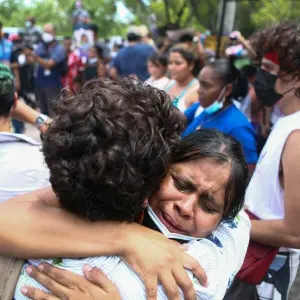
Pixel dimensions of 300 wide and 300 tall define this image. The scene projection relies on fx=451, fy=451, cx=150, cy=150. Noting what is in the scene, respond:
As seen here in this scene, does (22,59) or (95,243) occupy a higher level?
(95,243)

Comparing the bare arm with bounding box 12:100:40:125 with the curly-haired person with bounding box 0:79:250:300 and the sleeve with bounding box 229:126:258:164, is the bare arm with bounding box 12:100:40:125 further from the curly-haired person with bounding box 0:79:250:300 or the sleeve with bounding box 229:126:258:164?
the curly-haired person with bounding box 0:79:250:300

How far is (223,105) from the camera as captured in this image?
11.4 ft

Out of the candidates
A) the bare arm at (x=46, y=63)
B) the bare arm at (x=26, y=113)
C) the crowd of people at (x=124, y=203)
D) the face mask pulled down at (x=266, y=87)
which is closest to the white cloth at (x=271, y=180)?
the crowd of people at (x=124, y=203)

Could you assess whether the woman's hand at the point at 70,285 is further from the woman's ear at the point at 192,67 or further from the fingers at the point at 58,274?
the woman's ear at the point at 192,67

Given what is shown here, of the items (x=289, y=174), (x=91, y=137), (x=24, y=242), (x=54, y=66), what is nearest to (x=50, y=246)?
(x=24, y=242)

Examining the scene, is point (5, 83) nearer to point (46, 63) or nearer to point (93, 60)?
point (46, 63)

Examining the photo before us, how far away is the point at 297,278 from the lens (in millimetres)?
2584

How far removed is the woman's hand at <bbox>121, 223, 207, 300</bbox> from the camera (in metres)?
1.12

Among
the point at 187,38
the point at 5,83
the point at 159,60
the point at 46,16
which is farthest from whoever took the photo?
the point at 46,16

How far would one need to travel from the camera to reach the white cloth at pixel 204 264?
3.64 feet

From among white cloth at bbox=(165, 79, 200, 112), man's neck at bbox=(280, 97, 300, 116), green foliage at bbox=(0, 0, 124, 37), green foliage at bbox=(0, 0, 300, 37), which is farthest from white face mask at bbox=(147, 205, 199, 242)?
green foliage at bbox=(0, 0, 124, 37)

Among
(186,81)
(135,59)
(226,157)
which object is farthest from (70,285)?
(135,59)

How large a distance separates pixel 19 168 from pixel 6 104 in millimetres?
579

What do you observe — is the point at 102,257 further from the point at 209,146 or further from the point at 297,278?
the point at 297,278
